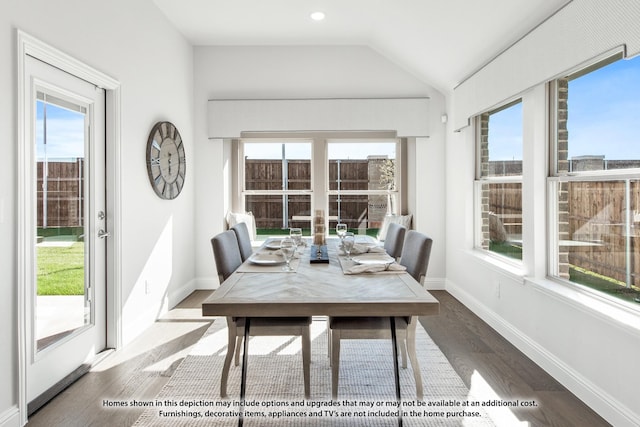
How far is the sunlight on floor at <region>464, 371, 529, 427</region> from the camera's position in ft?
6.98

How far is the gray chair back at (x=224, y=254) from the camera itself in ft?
8.32

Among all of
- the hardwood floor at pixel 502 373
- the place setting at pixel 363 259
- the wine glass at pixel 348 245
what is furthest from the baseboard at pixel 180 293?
the hardwood floor at pixel 502 373

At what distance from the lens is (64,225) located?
265 centimetres

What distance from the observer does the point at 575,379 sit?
240 centimetres

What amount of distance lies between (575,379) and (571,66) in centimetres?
178

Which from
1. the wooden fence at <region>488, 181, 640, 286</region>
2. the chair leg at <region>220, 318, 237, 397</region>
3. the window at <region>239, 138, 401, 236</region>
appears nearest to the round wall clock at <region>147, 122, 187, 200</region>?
the window at <region>239, 138, 401, 236</region>

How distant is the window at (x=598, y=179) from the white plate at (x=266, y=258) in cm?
185

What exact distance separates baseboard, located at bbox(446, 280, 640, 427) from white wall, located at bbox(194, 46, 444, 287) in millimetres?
1638

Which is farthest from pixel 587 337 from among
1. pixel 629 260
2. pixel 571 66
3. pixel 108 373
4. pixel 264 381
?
pixel 108 373

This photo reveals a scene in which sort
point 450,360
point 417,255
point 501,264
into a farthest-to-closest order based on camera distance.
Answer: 1. point 501,264
2. point 450,360
3. point 417,255

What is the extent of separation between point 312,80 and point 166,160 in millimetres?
1958

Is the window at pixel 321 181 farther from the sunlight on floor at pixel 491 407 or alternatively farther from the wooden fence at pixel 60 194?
the sunlight on floor at pixel 491 407

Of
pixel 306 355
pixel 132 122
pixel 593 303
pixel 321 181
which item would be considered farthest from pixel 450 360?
pixel 132 122

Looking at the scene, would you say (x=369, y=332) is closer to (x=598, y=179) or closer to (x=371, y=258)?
(x=371, y=258)
